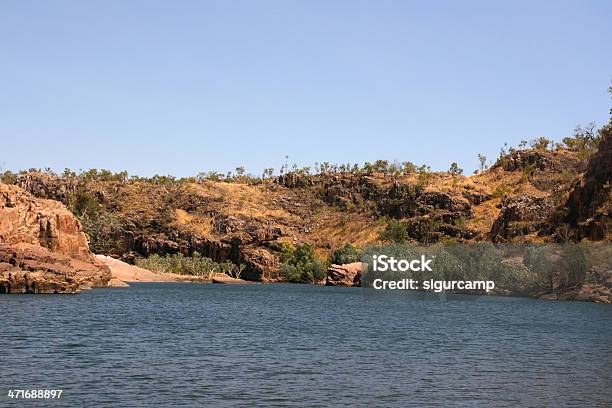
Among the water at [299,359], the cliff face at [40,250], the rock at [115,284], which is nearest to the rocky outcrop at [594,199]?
the water at [299,359]

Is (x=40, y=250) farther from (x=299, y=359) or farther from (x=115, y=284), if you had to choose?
(x=299, y=359)

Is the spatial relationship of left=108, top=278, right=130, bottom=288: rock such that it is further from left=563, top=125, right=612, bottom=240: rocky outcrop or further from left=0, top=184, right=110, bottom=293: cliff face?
left=563, top=125, right=612, bottom=240: rocky outcrop

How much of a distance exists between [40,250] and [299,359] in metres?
89.8

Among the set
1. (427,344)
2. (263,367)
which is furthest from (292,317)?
(263,367)

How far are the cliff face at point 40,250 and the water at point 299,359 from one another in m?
30.8

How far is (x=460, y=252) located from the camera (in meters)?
161

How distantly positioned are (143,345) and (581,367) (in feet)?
108

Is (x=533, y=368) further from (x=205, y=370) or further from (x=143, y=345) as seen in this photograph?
(x=143, y=345)

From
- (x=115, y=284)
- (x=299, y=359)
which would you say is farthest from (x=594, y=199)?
(x=299, y=359)

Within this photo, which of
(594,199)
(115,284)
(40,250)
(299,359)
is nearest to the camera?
(299,359)

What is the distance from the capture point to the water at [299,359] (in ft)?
119

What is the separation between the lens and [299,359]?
4962 centimetres

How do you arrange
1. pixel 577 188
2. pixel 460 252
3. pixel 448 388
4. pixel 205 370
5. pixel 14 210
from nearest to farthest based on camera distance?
pixel 448 388
pixel 205 370
pixel 14 210
pixel 460 252
pixel 577 188

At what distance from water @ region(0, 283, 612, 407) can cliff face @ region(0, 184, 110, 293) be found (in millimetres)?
30835
